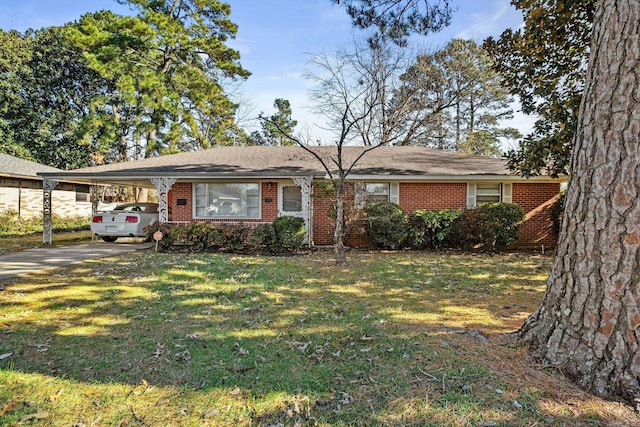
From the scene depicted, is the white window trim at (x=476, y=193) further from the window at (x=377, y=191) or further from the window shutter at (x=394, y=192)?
the window at (x=377, y=191)

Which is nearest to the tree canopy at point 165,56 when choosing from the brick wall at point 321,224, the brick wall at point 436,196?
the brick wall at point 321,224

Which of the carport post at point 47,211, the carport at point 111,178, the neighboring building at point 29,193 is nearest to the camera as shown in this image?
the carport at point 111,178

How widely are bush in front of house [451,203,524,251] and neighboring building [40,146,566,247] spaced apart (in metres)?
1.32

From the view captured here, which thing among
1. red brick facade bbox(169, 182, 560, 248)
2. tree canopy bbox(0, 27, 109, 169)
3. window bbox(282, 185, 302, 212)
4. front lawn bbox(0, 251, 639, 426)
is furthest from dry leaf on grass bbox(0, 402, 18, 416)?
tree canopy bbox(0, 27, 109, 169)

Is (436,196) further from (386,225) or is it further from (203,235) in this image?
(203,235)

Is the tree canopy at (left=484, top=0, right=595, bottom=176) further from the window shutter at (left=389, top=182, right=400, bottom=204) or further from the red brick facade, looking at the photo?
the window shutter at (left=389, top=182, right=400, bottom=204)

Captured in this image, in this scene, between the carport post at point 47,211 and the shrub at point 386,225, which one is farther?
the carport post at point 47,211

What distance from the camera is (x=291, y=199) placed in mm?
12781

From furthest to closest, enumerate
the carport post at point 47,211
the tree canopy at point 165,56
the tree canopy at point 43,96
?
1. the tree canopy at point 43,96
2. the tree canopy at point 165,56
3. the carport post at point 47,211

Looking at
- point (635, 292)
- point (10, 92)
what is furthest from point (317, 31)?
point (10, 92)

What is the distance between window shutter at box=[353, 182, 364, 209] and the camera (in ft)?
40.4

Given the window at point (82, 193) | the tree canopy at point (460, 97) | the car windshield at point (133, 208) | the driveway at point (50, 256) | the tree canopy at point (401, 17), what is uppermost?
the tree canopy at point (460, 97)

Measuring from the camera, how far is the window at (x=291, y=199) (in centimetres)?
1273

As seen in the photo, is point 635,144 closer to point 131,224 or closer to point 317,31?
point 317,31
